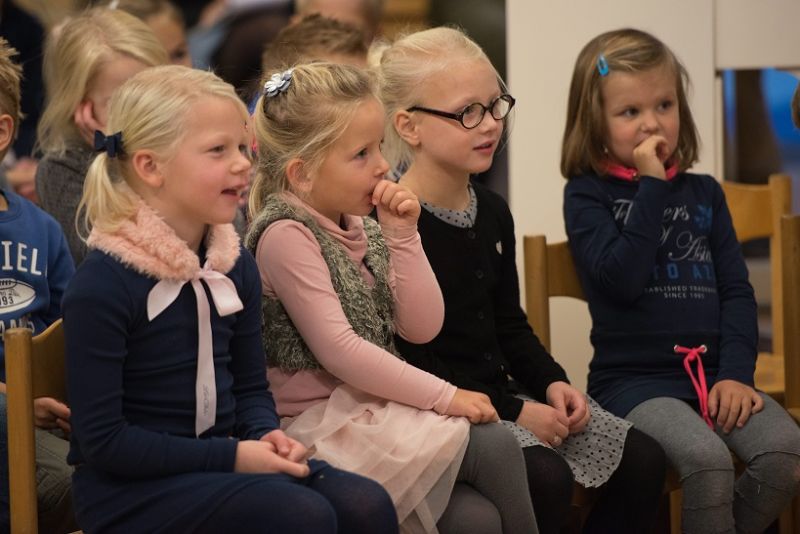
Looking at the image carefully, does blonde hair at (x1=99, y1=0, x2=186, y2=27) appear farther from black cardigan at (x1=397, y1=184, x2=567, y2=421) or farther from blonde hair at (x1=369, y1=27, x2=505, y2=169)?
black cardigan at (x1=397, y1=184, x2=567, y2=421)

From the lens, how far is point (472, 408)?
6.62 feet

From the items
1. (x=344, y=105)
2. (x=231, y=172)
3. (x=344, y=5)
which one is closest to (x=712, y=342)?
(x=344, y=105)

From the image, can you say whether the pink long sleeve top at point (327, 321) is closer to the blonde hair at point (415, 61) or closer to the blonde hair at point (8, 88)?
the blonde hair at point (415, 61)

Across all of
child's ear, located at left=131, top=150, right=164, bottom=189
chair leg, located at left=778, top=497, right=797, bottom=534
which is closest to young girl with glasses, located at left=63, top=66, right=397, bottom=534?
child's ear, located at left=131, top=150, right=164, bottom=189

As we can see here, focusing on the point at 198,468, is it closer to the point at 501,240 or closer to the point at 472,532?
the point at 472,532

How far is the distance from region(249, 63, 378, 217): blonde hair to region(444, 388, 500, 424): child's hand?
479 mm

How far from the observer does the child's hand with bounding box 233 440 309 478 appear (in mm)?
1779

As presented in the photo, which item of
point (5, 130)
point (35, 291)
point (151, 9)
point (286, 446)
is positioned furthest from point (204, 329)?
point (151, 9)

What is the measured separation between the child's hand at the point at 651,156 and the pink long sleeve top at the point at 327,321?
0.64 m

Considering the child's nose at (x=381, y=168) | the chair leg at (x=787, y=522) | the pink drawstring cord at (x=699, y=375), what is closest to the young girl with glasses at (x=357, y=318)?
the child's nose at (x=381, y=168)

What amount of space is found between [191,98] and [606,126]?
1092 millimetres

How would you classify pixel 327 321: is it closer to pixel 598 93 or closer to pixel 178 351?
pixel 178 351

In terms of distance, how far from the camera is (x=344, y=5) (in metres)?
3.74

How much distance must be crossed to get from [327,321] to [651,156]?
889mm
